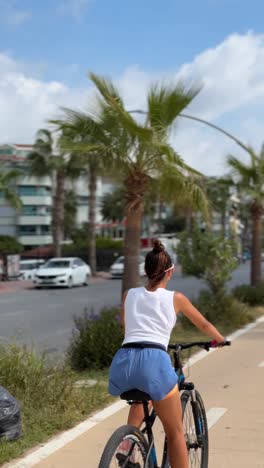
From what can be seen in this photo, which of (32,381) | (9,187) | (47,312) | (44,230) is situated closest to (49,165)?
(9,187)

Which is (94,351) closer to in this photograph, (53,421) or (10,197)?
(53,421)

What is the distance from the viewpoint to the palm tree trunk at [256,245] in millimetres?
19281

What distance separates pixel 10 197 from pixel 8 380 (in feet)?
87.2

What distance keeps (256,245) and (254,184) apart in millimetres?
1811

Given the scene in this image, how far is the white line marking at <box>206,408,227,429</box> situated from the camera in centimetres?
618

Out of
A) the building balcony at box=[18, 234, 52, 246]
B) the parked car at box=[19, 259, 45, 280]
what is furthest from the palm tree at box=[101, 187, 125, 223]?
the parked car at box=[19, 259, 45, 280]

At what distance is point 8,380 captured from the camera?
6.17 meters

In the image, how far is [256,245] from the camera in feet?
63.9

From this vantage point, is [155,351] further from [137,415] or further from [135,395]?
[137,415]

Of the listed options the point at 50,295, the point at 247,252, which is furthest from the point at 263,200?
the point at 247,252

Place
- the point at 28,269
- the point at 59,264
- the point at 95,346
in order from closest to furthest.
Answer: the point at 95,346 → the point at 59,264 → the point at 28,269

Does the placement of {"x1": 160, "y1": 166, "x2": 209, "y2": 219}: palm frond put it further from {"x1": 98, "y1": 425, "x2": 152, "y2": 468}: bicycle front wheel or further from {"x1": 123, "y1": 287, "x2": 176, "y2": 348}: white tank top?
{"x1": 98, "y1": 425, "x2": 152, "y2": 468}: bicycle front wheel

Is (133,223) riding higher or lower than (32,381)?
higher

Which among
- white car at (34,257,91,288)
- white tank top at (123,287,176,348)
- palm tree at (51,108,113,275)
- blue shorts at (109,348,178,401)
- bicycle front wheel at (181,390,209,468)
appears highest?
palm tree at (51,108,113,275)
